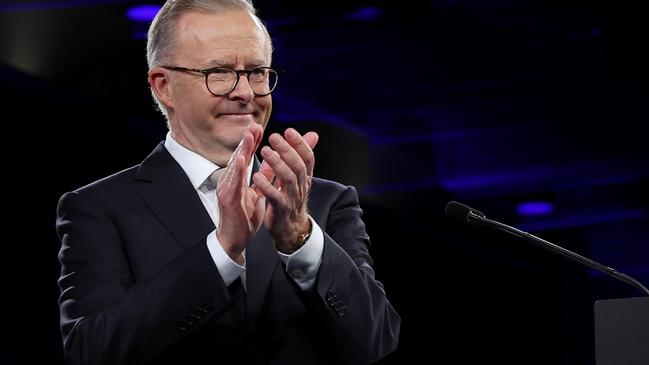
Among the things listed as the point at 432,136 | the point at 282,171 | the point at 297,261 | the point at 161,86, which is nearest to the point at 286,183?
the point at 282,171

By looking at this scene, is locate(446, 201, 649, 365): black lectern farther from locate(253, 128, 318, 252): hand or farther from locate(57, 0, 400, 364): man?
locate(253, 128, 318, 252): hand

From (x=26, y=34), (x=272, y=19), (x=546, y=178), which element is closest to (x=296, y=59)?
(x=272, y=19)

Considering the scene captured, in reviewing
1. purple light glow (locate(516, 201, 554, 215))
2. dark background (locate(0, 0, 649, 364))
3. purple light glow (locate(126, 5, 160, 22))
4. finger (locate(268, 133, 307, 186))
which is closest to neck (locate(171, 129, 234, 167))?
finger (locate(268, 133, 307, 186))

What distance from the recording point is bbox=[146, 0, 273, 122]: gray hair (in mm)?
1899

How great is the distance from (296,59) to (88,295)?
10.2 ft

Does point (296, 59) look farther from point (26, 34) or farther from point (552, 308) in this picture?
point (552, 308)

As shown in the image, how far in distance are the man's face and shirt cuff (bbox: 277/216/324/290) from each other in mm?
278

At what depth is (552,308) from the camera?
6844 mm

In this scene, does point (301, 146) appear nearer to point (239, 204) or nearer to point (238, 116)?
point (239, 204)

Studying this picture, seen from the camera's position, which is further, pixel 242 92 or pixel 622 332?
pixel 242 92

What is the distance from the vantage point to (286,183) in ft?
5.19

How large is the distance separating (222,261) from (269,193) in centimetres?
15

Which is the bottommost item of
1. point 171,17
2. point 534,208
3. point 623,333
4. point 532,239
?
point 534,208

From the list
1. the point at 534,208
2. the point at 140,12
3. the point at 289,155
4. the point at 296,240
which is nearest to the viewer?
the point at 289,155
